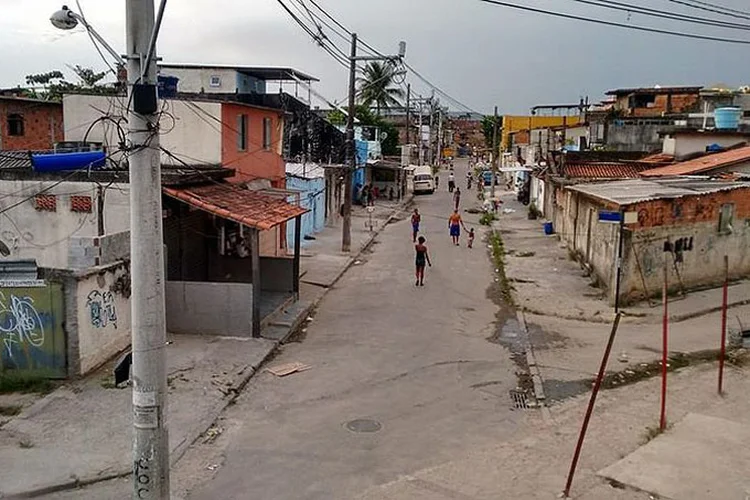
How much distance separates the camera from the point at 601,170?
3222cm

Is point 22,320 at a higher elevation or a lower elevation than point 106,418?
higher

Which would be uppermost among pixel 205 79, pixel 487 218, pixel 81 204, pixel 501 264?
pixel 205 79

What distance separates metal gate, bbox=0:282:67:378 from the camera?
1146 centimetres

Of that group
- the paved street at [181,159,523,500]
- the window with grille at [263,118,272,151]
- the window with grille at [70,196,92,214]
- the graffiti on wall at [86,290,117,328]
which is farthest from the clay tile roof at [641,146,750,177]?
the graffiti on wall at [86,290,117,328]

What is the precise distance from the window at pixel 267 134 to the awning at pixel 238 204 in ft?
13.1

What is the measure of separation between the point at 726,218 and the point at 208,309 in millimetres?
14399

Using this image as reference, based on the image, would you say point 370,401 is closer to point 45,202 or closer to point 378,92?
point 45,202

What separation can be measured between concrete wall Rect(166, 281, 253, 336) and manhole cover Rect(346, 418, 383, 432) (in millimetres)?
4647

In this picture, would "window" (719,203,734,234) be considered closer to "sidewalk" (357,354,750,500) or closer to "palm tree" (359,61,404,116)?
"sidewalk" (357,354,750,500)

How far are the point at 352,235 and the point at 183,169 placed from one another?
53.3 feet

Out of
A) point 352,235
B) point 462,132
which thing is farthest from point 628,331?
point 462,132

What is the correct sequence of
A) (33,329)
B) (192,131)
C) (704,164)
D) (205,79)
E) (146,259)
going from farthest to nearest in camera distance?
(205,79) < (704,164) < (192,131) < (33,329) < (146,259)

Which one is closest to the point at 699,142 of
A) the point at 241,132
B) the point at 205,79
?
the point at 241,132

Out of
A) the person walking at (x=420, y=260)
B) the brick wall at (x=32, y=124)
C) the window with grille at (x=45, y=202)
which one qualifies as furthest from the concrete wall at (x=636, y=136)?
the window with grille at (x=45, y=202)
